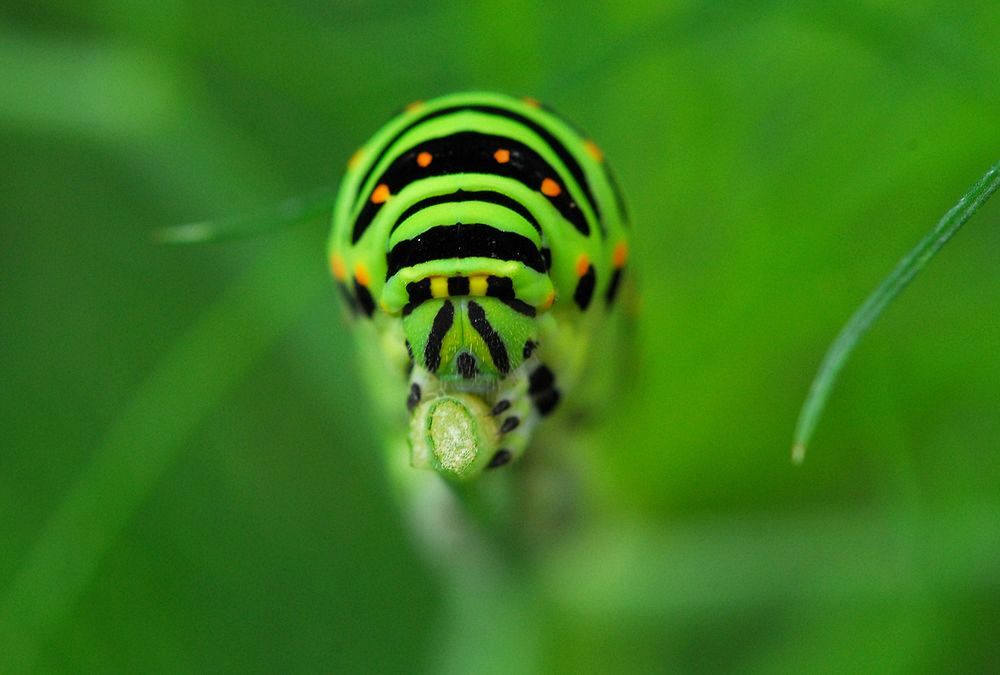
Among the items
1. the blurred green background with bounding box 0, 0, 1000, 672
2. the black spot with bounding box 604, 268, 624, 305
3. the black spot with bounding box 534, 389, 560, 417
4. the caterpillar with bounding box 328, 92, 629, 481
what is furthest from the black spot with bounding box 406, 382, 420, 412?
the blurred green background with bounding box 0, 0, 1000, 672

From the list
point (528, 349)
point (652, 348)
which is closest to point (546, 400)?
point (528, 349)

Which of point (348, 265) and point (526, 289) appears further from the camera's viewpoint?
point (348, 265)

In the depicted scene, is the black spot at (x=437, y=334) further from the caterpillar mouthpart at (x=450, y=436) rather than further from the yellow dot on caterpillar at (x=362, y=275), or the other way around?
the yellow dot on caterpillar at (x=362, y=275)

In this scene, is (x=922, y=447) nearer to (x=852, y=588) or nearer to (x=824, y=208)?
(x=852, y=588)

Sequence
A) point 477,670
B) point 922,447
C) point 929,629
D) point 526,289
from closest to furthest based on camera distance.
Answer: point 526,289 → point 929,629 → point 922,447 → point 477,670

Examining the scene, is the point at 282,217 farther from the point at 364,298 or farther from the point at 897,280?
the point at 897,280

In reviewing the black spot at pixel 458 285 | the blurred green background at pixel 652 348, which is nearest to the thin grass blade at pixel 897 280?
the black spot at pixel 458 285

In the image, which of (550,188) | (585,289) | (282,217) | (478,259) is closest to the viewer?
(478,259)

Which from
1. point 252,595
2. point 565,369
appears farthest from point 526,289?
point 252,595
